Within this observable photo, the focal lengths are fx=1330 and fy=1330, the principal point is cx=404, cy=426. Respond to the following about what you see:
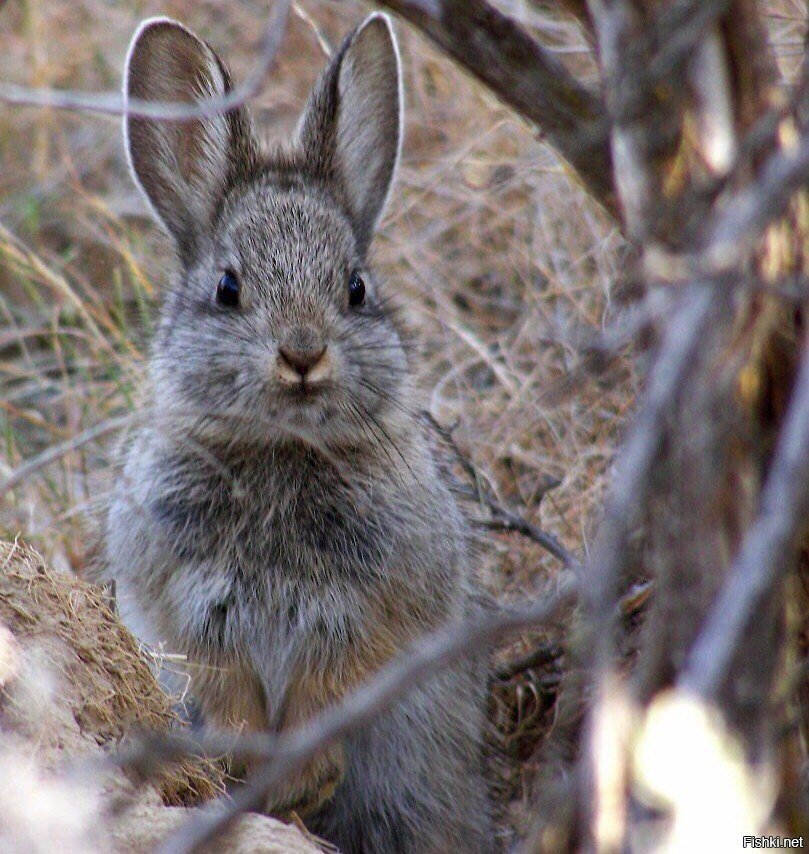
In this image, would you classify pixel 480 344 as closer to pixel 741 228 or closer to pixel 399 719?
pixel 399 719

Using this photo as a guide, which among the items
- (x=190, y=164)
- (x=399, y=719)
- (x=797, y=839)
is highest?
(x=190, y=164)

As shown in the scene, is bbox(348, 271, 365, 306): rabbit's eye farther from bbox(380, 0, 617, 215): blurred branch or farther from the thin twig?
bbox(380, 0, 617, 215): blurred branch

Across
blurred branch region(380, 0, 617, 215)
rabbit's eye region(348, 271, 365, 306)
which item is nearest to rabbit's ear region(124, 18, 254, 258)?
rabbit's eye region(348, 271, 365, 306)

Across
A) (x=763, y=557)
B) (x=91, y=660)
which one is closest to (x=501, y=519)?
(x=91, y=660)

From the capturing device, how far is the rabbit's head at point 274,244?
4.03 meters

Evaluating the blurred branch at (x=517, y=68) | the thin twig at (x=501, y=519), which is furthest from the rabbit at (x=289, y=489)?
the blurred branch at (x=517, y=68)

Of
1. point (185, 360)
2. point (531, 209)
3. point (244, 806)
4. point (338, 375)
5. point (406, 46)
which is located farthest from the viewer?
point (406, 46)

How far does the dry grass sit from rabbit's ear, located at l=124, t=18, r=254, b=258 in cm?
33

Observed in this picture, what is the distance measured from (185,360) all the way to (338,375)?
607 millimetres

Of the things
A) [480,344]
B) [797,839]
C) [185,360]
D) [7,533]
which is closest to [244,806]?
[797,839]

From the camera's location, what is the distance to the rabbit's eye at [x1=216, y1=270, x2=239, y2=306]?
4.29m

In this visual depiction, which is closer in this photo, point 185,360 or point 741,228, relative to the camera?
point 741,228

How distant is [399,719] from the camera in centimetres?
432

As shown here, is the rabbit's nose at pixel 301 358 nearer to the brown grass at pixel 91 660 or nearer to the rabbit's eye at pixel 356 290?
the rabbit's eye at pixel 356 290
